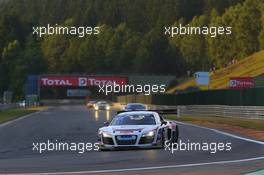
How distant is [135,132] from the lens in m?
20.0

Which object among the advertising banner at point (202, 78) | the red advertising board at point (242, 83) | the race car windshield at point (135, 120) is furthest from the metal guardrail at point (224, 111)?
the race car windshield at point (135, 120)

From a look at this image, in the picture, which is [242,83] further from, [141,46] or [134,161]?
[141,46]

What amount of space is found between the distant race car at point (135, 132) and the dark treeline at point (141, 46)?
97.6 metres

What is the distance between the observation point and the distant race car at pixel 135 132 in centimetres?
1998

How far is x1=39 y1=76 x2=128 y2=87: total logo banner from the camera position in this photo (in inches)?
4281

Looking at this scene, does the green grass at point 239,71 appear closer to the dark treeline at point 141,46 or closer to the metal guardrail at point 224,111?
the dark treeline at point 141,46

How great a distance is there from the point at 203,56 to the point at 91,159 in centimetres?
12810

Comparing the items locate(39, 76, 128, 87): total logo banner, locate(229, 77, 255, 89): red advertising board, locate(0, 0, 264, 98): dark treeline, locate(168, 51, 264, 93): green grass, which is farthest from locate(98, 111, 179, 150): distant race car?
locate(0, 0, 264, 98): dark treeline

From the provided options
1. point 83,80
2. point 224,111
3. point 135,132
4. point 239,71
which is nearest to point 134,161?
point 135,132

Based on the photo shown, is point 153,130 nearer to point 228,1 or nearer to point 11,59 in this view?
point 11,59

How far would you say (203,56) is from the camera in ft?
476

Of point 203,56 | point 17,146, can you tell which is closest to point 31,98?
point 203,56

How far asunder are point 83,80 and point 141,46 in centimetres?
5615

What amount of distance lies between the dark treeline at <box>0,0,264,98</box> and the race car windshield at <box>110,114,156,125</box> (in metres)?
97.5
